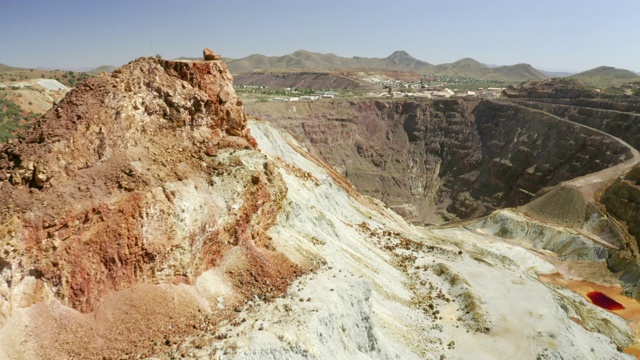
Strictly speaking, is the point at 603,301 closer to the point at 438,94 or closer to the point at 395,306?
the point at 395,306

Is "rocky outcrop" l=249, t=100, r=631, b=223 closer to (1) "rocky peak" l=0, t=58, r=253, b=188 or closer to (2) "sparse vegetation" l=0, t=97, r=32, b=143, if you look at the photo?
(2) "sparse vegetation" l=0, t=97, r=32, b=143

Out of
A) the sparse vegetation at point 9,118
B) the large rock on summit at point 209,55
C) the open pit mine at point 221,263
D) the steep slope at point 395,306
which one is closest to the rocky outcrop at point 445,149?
the open pit mine at point 221,263

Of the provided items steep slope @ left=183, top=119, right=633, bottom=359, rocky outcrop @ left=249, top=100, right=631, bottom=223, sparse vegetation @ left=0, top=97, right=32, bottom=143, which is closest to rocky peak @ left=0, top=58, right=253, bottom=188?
steep slope @ left=183, top=119, right=633, bottom=359

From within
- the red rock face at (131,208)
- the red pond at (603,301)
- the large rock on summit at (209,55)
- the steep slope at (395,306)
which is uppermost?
the large rock on summit at (209,55)

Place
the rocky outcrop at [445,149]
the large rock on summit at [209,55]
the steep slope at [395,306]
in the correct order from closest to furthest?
the steep slope at [395,306], the large rock on summit at [209,55], the rocky outcrop at [445,149]

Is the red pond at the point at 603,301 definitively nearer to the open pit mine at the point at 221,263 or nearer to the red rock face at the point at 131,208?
the open pit mine at the point at 221,263

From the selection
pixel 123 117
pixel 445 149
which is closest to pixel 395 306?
pixel 123 117
